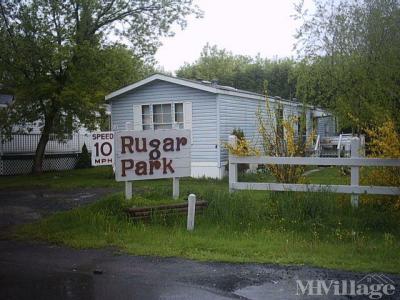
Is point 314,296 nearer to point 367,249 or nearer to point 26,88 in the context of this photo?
point 367,249

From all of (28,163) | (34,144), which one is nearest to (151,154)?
(28,163)

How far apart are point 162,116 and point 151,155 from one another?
9.69 meters

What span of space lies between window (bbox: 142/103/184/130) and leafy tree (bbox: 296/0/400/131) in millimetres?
5140

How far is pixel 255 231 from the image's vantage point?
807 centimetres

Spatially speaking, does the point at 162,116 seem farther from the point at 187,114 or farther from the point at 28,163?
the point at 28,163

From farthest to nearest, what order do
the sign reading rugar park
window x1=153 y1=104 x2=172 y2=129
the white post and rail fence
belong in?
window x1=153 y1=104 x2=172 y2=129
the sign reading rugar park
the white post and rail fence

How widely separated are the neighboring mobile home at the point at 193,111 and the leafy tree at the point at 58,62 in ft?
4.16

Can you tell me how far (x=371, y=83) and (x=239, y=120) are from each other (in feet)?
27.0

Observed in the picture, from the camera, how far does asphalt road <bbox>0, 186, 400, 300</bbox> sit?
525 centimetres

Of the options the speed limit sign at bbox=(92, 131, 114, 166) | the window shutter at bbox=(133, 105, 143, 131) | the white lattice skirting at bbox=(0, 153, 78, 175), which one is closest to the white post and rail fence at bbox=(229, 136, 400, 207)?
the speed limit sign at bbox=(92, 131, 114, 166)

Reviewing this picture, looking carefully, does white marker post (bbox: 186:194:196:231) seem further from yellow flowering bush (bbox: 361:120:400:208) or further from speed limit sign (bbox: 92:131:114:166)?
speed limit sign (bbox: 92:131:114:166)

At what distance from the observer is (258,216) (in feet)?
28.2

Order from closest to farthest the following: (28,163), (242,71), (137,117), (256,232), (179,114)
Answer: (256,232), (179,114), (137,117), (28,163), (242,71)

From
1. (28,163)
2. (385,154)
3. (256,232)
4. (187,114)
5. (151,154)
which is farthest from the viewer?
(28,163)
